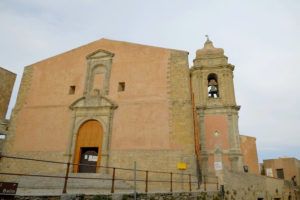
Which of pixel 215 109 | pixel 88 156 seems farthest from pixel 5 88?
pixel 215 109

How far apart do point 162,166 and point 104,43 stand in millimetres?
8460

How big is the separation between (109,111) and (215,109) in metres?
10.5

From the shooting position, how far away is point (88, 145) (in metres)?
13.4

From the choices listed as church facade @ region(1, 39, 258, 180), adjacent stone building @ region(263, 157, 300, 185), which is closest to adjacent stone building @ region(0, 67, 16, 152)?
church facade @ region(1, 39, 258, 180)

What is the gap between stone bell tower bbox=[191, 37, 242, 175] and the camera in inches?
750

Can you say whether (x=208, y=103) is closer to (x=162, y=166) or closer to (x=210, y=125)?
(x=210, y=125)

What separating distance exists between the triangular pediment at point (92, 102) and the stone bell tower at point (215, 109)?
28.1 ft

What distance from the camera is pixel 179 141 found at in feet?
40.1

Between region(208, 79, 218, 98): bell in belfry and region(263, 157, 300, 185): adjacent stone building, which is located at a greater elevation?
region(208, 79, 218, 98): bell in belfry

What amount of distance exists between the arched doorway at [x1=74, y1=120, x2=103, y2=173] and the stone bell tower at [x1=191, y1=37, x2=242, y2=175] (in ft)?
27.9

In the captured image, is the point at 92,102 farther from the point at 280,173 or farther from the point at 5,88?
the point at 280,173

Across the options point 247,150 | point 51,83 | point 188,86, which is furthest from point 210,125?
point 51,83

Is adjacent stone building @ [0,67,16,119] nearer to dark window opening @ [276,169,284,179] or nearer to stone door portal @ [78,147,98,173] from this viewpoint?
stone door portal @ [78,147,98,173]

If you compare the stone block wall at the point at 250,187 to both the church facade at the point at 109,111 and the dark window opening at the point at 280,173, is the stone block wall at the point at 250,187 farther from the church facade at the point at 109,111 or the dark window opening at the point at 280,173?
the dark window opening at the point at 280,173
